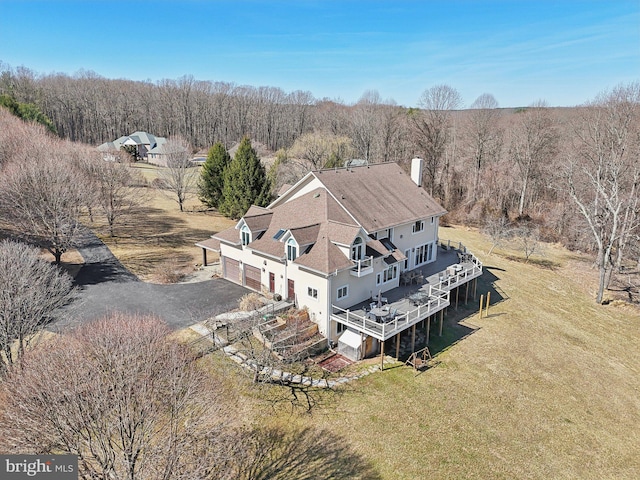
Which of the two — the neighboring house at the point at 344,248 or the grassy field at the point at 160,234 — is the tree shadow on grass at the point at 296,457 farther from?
the grassy field at the point at 160,234

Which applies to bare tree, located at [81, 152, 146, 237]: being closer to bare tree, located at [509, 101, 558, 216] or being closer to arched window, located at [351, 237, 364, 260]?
arched window, located at [351, 237, 364, 260]

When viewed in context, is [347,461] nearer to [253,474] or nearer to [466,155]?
[253,474]

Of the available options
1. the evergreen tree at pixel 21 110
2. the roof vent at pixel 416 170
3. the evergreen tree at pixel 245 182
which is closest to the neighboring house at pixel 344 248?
the roof vent at pixel 416 170

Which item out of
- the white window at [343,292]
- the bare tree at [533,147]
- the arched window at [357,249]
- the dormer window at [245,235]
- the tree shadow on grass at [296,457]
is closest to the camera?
the tree shadow on grass at [296,457]

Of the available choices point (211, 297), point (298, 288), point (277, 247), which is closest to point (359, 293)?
point (298, 288)

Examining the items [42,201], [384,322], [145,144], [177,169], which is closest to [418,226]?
[384,322]
